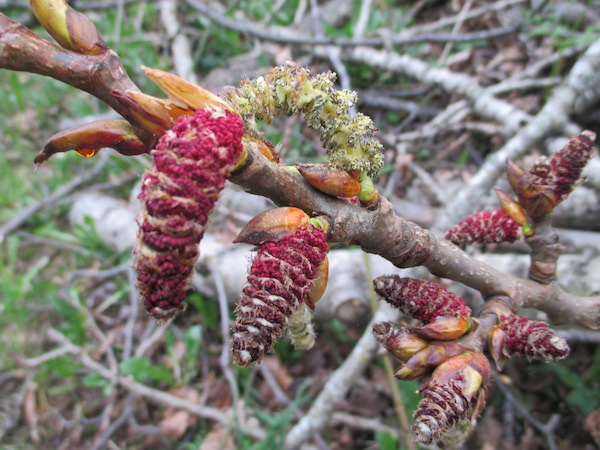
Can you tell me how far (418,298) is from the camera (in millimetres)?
1023

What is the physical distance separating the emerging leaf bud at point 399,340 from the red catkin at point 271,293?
297mm

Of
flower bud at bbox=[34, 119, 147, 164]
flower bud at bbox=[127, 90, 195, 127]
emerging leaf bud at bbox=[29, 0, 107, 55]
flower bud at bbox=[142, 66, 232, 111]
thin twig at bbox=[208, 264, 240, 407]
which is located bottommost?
thin twig at bbox=[208, 264, 240, 407]

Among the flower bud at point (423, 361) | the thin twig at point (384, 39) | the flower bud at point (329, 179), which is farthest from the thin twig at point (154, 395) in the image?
the thin twig at point (384, 39)

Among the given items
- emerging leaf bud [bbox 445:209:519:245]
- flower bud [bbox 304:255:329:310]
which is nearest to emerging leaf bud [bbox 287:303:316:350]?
flower bud [bbox 304:255:329:310]

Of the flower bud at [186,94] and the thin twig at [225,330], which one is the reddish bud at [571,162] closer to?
the flower bud at [186,94]

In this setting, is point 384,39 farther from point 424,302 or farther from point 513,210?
point 424,302

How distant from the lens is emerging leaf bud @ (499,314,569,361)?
979 mm

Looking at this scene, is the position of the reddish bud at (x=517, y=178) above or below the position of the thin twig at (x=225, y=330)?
above

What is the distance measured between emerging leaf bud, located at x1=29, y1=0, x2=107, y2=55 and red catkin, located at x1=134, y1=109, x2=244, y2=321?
25 centimetres

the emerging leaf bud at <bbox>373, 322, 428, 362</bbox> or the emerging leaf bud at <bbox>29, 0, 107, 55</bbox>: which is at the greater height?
the emerging leaf bud at <bbox>29, 0, 107, 55</bbox>

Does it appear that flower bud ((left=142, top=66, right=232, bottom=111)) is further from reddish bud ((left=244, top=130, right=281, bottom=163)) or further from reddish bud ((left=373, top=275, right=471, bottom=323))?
reddish bud ((left=373, top=275, right=471, bottom=323))

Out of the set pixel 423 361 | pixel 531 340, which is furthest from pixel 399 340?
pixel 531 340

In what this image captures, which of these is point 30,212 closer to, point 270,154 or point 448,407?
point 270,154

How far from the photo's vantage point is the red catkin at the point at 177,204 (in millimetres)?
682
